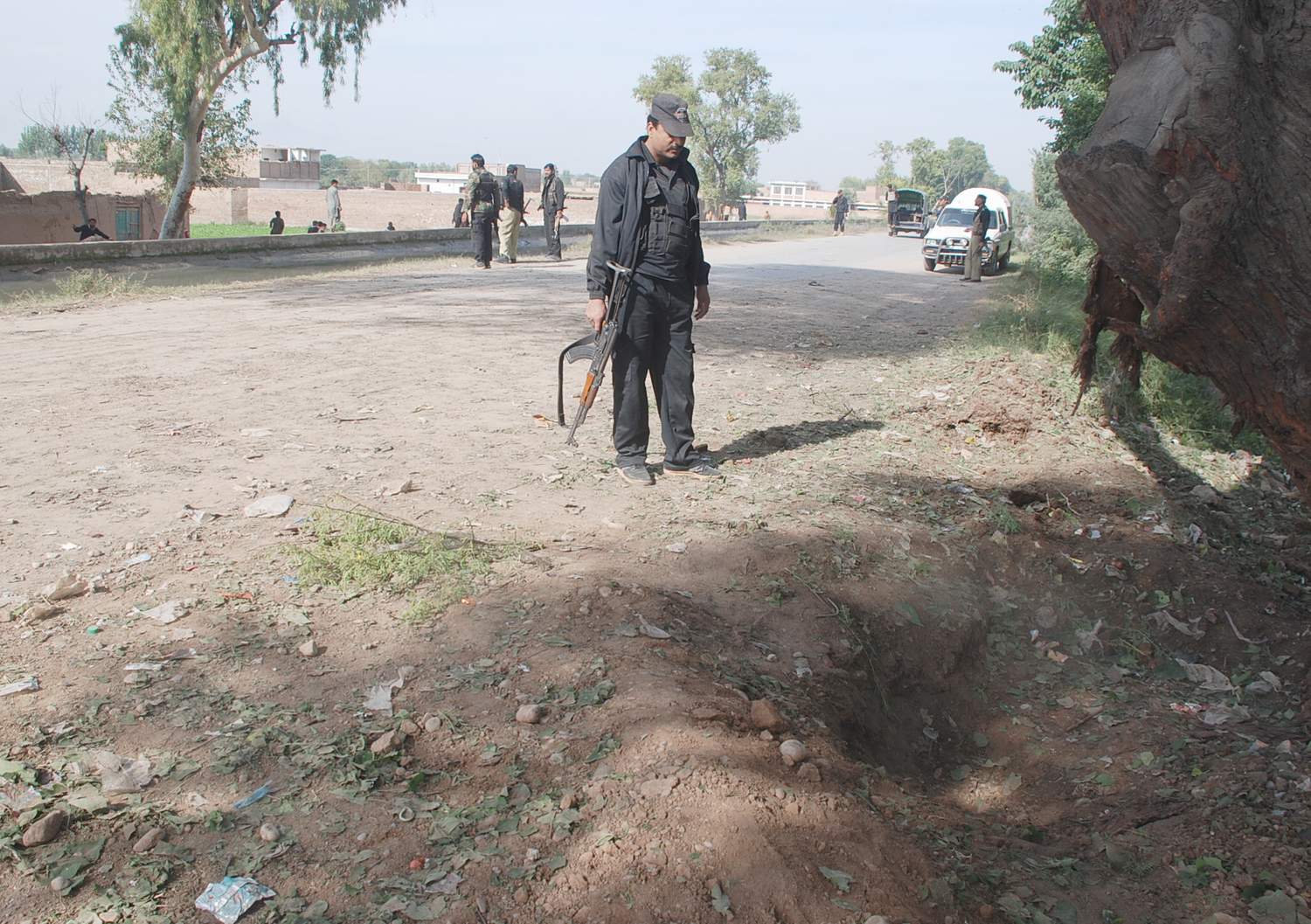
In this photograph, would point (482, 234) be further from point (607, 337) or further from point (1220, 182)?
point (1220, 182)

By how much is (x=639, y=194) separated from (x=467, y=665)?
2678mm

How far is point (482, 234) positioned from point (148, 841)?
15685 mm

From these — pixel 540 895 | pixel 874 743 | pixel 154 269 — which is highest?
pixel 154 269

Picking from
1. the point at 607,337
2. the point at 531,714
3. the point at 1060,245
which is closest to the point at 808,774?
the point at 531,714

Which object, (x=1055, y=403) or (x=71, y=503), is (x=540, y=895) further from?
(x=1055, y=403)

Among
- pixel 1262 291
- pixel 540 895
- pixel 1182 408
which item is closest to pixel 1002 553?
pixel 1262 291

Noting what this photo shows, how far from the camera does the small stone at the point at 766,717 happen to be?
129 inches

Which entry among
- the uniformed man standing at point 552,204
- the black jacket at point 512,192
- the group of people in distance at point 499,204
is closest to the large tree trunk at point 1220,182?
the group of people in distance at point 499,204

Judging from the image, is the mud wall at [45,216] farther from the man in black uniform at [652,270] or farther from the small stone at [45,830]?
the small stone at [45,830]

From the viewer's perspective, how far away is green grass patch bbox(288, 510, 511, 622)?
400cm

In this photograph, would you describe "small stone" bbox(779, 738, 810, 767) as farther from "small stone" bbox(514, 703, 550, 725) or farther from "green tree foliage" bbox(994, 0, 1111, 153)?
"green tree foliage" bbox(994, 0, 1111, 153)

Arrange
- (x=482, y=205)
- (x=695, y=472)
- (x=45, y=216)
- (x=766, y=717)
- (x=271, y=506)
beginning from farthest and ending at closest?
(x=45, y=216)
(x=482, y=205)
(x=695, y=472)
(x=271, y=506)
(x=766, y=717)

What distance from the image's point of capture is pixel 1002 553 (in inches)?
207

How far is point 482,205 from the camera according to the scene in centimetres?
1711
